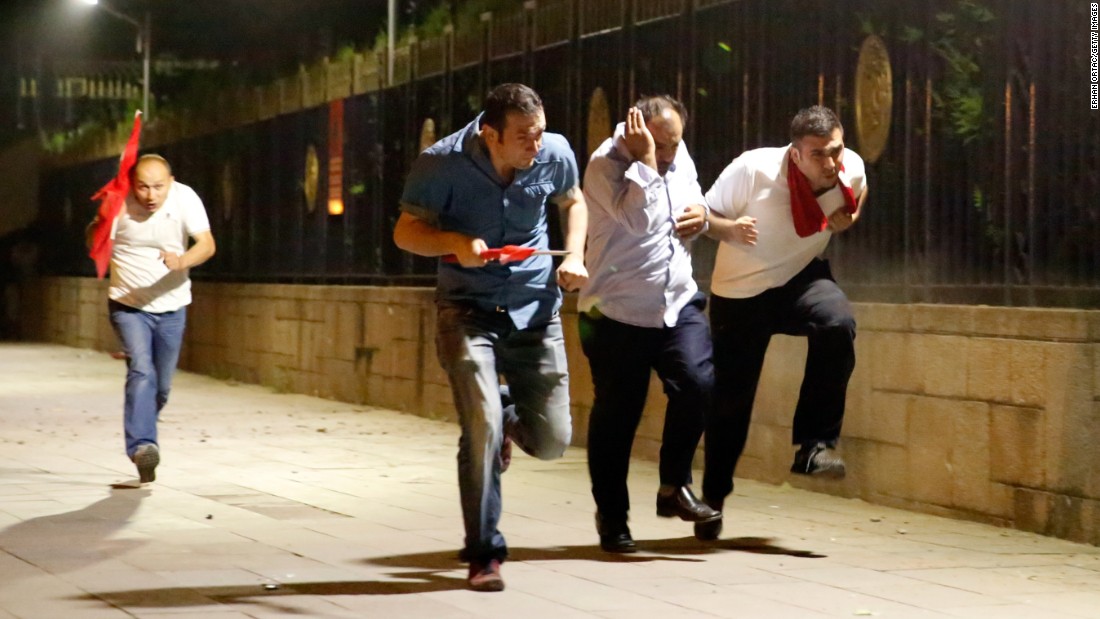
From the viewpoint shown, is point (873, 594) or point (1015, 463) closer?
point (873, 594)

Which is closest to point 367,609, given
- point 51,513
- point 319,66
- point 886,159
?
point 51,513

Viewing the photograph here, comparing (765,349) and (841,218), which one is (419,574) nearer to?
(765,349)

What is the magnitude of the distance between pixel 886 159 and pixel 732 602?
3.70 metres

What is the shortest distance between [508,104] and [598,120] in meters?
5.74

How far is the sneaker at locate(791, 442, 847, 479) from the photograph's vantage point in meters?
7.10

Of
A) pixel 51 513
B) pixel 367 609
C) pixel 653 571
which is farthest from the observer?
pixel 51 513

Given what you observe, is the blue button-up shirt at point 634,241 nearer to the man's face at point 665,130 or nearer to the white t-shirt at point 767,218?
the man's face at point 665,130

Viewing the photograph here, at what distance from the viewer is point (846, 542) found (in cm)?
761

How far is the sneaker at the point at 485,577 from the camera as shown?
20.5ft

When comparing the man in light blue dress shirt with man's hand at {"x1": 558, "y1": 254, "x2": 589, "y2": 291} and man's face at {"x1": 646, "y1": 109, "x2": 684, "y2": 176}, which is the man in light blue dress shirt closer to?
man's face at {"x1": 646, "y1": 109, "x2": 684, "y2": 176}

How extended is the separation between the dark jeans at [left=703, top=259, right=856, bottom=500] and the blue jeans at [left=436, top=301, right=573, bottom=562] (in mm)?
1089

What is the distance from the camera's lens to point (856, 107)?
9414 millimetres

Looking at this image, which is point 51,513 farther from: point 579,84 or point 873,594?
point 579,84

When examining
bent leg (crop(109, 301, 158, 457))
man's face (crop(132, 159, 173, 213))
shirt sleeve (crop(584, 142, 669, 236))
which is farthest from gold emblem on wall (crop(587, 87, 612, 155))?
shirt sleeve (crop(584, 142, 669, 236))
